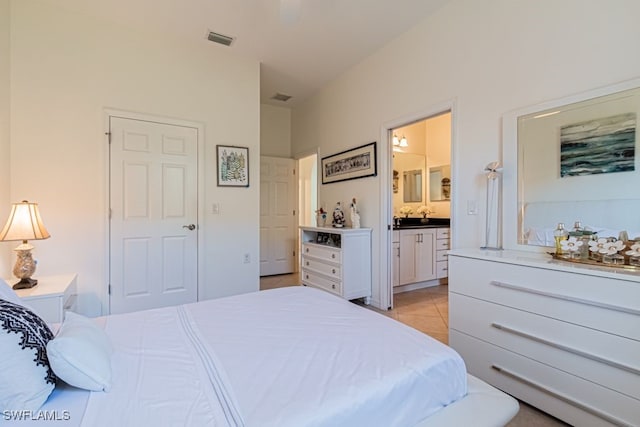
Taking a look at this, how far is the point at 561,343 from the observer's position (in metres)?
1.50

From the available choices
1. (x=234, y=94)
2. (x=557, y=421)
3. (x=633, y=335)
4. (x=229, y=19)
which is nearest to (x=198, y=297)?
(x=234, y=94)

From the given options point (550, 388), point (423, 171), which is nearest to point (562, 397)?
point (550, 388)

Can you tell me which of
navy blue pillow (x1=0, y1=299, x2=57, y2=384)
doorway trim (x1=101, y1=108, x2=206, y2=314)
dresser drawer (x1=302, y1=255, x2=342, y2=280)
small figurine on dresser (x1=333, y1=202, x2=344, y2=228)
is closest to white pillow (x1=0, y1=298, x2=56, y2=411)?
navy blue pillow (x1=0, y1=299, x2=57, y2=384)

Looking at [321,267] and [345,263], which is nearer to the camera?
[345,263]

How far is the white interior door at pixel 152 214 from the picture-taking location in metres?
2.94

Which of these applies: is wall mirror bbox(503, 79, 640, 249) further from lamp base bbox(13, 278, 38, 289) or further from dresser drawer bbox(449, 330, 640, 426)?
lamp base bbox(13, 278, 38, 289)

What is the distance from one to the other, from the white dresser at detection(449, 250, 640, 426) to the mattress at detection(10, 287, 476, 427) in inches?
32.9

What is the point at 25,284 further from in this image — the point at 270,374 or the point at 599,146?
the point at 599,146

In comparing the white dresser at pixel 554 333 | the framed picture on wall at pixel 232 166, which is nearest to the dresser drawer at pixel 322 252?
the framed picture on wall at pixel 232 166

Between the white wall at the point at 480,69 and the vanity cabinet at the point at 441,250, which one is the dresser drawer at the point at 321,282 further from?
the vanity cabinet at the point at 441,250

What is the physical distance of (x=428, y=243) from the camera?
4.07m

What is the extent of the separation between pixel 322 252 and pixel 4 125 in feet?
10.4

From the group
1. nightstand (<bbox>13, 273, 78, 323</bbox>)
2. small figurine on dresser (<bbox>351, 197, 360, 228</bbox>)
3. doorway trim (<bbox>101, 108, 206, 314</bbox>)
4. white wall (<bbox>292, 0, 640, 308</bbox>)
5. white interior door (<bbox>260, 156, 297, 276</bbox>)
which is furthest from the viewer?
white interior door (<bbox>260, 156, 297, 276</bbox>)

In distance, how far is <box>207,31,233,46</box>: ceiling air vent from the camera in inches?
122
